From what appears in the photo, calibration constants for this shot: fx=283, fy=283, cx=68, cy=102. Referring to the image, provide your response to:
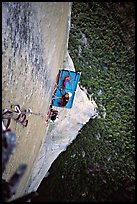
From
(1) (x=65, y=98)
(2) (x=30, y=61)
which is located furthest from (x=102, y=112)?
(2) (x=30, y=61)

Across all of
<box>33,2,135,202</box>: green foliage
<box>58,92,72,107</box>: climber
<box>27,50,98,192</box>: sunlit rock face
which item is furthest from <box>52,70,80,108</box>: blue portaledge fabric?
<box>33,2,135,202</box>: green foliage

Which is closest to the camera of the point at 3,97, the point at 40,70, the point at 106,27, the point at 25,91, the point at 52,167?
the point at 3,97

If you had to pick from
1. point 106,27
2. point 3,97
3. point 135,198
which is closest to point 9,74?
point 3,97

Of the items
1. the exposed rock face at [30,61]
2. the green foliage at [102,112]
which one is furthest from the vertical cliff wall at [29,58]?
the green foliage at [102,112]

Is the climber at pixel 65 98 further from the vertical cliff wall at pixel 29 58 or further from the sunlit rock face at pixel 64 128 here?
the sunlit rock face at pixel 64 128

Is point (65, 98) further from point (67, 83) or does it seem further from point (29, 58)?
point (29, 58)

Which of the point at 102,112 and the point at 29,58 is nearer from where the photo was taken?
the point at 29,58

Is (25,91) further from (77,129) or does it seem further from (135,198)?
(135,198)

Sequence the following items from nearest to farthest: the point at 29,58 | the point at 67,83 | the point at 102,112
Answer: the point at 29,58 → the point at 67,83 → the point at 102,112

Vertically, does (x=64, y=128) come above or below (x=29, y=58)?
below
